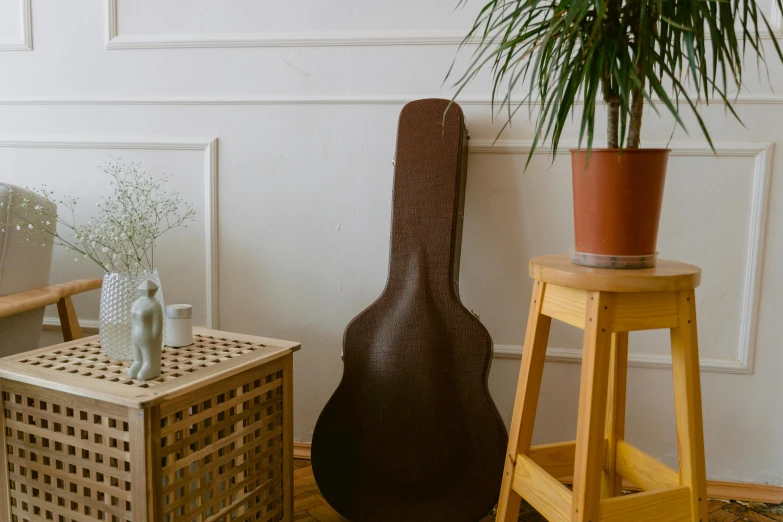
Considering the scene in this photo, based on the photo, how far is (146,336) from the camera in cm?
114

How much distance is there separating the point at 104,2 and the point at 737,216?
1824 mm

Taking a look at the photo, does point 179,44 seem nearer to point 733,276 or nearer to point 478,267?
point 478,267

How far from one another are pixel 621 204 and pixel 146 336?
2.89 feet

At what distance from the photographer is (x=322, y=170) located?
5.67ft

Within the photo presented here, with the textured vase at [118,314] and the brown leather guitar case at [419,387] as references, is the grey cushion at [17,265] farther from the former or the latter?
the brown leather guitar case at [419,387]

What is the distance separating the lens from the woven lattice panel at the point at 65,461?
3.66 ft

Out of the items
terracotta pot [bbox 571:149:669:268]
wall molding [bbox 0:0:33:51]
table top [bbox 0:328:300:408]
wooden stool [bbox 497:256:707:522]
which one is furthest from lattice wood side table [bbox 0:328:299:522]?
wall molding [bbox 0:0:33:51]

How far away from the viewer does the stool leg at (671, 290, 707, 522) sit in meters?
1.09

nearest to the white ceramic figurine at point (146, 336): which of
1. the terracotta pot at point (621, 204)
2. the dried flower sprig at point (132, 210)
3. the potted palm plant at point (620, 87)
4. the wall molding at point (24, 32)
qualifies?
the dried flower sprig at point (132, 210)

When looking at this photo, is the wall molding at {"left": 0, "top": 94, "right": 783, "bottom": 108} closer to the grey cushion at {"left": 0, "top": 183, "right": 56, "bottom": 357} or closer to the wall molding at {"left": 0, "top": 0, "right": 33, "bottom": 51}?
the wall molding at {"left": 0, "top": 0, "right": 33, "bottom": 51}

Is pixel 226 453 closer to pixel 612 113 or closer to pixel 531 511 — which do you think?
pixel 531 511

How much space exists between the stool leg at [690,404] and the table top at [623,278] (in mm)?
42

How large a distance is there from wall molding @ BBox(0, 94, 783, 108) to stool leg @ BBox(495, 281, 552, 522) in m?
0.62

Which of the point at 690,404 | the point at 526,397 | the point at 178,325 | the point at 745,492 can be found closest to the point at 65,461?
the point at 178,325
